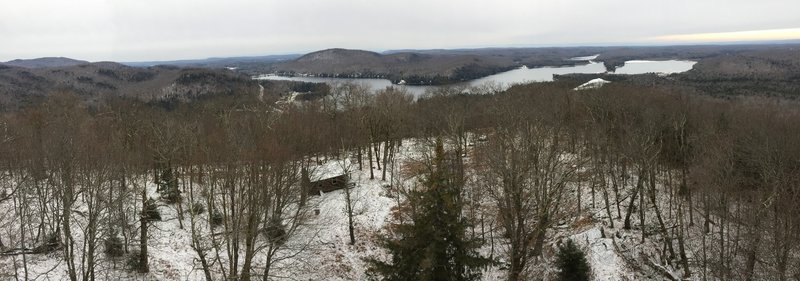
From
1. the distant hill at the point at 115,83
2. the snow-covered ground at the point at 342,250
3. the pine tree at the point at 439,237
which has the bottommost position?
the snow-covered ground at the point at 342,250

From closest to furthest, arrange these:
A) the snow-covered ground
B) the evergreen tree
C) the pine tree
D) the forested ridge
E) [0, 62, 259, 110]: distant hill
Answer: the pine tree → the forested ridge → the evergreen tree → the snow-covered ground → [0, 62, 259, 110]: distant hill

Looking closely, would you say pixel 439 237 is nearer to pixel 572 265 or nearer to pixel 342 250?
pixel 572 265

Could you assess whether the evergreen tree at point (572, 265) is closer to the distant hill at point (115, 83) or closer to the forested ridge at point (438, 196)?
the forested ridge at point (438, 196)

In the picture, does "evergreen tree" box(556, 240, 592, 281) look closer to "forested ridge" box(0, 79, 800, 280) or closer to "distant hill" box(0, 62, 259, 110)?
"forested ridge" box(0, 79, 800, 280)

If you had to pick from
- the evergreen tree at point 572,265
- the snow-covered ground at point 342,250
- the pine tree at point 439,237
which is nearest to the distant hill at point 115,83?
the snow-covered ground at point 342,250

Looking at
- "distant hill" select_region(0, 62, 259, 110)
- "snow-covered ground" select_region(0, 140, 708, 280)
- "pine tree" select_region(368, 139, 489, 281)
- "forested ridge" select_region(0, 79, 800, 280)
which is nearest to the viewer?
"pine tree" select_region(368, 139, 489, 281)

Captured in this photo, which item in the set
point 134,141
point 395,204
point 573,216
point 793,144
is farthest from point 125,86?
point 793,144

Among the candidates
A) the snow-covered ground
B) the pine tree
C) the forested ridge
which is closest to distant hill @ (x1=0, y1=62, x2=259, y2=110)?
the snow-covered ground

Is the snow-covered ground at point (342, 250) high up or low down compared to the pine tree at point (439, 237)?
down

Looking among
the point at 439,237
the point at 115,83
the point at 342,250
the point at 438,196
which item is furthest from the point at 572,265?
the point at 115,83
